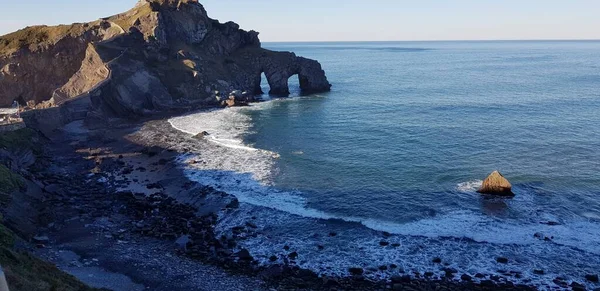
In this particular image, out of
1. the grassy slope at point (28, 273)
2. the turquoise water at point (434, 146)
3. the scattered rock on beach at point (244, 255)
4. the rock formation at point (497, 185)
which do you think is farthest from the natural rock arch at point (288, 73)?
the grassy slope at point (28, 273)

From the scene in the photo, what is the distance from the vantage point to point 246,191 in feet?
144

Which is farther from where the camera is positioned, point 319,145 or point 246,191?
point 319,145

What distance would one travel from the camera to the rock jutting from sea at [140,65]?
7682cm

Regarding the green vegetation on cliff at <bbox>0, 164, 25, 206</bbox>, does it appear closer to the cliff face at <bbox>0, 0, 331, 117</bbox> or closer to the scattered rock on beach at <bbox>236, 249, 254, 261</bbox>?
the scattered rock on beach at <bbox>236, 249, 254, 261</bbox>

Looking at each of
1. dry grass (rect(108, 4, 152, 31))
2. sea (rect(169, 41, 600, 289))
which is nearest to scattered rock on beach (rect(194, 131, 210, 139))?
sea (rect(169, 41, 600, 289))

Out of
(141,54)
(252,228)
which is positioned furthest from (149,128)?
(252,228)

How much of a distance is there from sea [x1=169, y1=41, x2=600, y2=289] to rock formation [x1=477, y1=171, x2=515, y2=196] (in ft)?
3.25

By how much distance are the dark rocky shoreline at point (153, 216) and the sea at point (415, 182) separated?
113 centimetres

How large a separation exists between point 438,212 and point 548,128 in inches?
1343

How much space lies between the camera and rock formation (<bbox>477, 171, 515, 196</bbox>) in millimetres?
39781

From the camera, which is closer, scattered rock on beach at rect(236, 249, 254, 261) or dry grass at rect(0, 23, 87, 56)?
scattered rock on beach at rect(236, 249, 254, 261)

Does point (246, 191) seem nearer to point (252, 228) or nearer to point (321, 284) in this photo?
point (252, 228)

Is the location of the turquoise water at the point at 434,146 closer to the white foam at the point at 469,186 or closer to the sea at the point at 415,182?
the sea at the point at 415,182

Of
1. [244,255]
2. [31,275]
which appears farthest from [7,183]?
[244,255]
